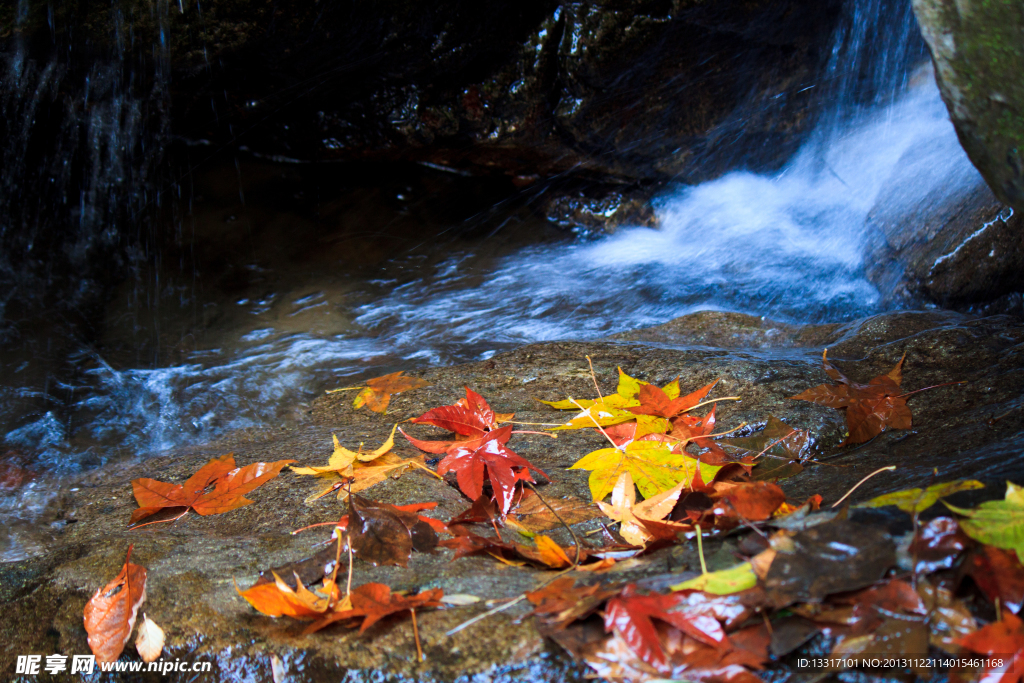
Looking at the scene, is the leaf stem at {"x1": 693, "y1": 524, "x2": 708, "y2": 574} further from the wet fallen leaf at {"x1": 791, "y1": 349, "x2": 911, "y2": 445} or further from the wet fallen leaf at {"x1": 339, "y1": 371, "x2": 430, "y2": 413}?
the wet fallen leaf at {"x1": 339, "y1": 371, "x2": 430, "y2": 413}

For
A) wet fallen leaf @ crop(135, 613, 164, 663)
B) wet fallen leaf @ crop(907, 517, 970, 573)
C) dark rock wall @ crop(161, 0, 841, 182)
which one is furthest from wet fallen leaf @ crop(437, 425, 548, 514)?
dark rock wall @ crop(161, 0, 841, 182)

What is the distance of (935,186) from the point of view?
3.69 meters

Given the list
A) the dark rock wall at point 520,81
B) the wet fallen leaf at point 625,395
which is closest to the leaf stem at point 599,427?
the wet fallen leaf at point 625,395

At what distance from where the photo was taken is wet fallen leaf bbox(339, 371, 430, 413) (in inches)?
91.3

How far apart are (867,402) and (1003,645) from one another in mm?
1140

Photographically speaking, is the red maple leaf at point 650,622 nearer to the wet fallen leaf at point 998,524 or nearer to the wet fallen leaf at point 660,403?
the wet fallen leaf at point 998,524

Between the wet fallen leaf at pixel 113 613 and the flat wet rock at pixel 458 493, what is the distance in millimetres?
25

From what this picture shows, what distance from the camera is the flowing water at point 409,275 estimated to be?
3.04 m

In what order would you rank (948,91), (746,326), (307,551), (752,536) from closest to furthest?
(752,536) < (307,551) < (948,91) < (746,326)

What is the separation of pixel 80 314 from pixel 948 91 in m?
4.39

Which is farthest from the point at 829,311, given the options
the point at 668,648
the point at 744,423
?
the point at 668,648

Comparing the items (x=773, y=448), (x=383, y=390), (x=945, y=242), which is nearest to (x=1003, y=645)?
(x=773, y=448)

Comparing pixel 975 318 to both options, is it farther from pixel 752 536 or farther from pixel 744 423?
pixel 752 536

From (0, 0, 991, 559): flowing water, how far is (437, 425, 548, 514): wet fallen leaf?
1.15 meters
